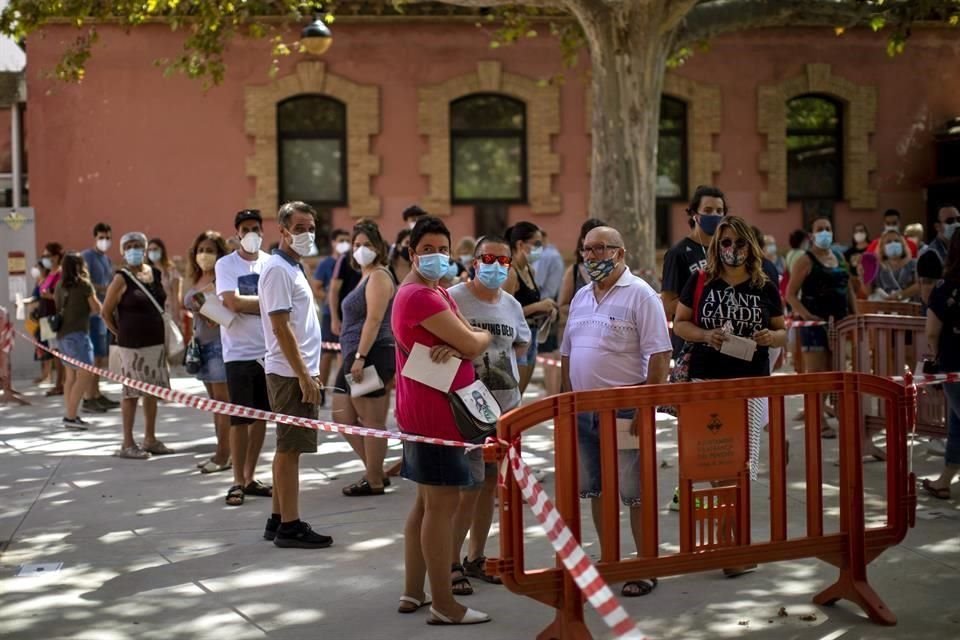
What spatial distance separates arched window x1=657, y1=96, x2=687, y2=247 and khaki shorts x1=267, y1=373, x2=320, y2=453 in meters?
14.9

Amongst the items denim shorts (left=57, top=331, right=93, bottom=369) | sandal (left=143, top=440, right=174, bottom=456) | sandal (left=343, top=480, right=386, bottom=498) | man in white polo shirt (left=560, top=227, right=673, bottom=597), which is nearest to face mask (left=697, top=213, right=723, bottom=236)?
man in white polo shirt (left=560, top=227, right=673, bottom=597)

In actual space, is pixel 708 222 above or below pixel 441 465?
above

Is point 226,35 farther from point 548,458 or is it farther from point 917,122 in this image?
point 917,122

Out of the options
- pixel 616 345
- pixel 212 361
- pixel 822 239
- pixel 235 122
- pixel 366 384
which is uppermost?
pixel 235 122

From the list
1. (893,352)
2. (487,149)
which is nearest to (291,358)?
(893,352)

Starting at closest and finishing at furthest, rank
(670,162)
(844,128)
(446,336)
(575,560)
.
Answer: (575,560) → (446,336) → (670,162) → (844,128)

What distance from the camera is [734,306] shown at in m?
7.14

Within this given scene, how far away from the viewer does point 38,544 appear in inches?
309

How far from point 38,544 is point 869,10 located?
11.7 meters

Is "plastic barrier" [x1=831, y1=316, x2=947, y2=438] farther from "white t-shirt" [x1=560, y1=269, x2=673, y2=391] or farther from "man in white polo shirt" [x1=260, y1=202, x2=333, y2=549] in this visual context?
"man in white polo shirt" [x1=260, y1=202, x2=333, y2=549]

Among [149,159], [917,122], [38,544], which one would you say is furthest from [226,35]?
[917,122]

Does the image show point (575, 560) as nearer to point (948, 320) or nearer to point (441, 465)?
point (441, 465)

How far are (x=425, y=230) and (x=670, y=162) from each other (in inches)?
634

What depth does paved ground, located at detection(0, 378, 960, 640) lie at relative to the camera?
605 centimetres
